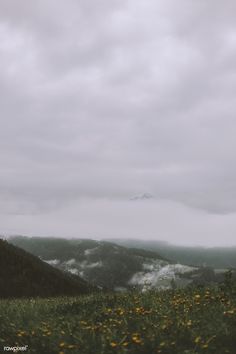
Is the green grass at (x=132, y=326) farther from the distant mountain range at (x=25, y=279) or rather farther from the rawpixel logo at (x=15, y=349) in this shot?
the distant mountain range at (x=25, y=279)

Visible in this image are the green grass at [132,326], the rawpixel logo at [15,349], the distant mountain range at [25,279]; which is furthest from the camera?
the distant mountain range at [25,279]

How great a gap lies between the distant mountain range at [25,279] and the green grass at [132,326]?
90.8ft

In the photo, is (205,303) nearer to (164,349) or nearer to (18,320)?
(164,349)

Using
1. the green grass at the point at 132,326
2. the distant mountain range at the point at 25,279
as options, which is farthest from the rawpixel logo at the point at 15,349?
the distant mountain range at the point at 25,279

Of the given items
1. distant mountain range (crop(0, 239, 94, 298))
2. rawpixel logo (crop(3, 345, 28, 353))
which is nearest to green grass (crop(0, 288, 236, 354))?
rawpixel logo (crop(3, 345, 28, 353))

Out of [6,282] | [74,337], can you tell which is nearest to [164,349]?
[74,337]

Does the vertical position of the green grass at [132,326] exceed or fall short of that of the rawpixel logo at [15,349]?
it exceeds it

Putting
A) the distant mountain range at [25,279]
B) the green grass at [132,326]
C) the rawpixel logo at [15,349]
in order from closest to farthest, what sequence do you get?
the green grass at [132,326]
the rawpixel logo at [15,349]
the distant mountain range at [25,279]

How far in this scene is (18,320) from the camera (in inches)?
548

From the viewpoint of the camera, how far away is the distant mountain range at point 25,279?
1710 inches

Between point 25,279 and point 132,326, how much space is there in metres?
35.8

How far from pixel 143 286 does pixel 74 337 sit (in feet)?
25.2

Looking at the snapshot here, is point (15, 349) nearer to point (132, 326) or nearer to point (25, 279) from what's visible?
point (132, 326)

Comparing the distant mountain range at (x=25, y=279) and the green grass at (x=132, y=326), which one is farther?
the distant mountain range at (x=25, y=279)
